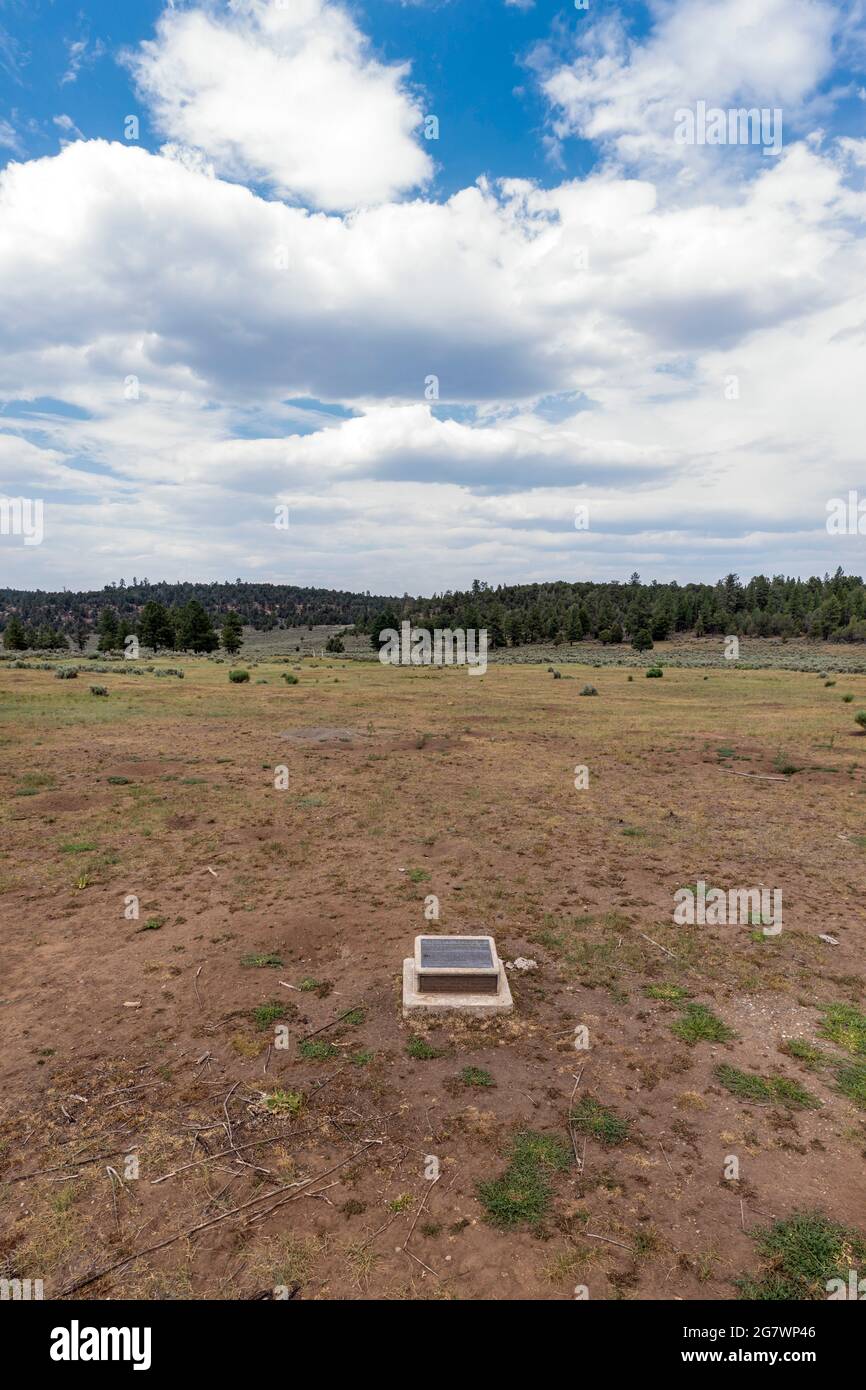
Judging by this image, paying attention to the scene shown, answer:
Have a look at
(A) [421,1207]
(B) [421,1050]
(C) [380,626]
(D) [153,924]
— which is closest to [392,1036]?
(B) [421,1050]

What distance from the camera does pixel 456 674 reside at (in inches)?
2527

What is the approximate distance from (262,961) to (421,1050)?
3.14 meters

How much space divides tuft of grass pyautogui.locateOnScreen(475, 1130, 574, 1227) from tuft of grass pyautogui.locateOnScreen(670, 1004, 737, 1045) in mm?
2582

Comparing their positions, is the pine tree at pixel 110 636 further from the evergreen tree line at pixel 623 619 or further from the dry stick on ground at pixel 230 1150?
the dry stick on ground at pixel 230 1150

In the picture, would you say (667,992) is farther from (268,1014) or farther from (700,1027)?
(268,1014)

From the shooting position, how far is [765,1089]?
673 cm

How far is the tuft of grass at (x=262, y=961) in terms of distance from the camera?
9.23 m

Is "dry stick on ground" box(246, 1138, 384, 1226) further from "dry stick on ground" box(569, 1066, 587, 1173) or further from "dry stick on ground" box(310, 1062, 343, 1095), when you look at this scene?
"dry stick on ground" box(569, 1066, 587, 1173)

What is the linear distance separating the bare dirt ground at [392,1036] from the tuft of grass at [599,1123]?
5 cm

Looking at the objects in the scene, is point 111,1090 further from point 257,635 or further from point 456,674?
point 257,635

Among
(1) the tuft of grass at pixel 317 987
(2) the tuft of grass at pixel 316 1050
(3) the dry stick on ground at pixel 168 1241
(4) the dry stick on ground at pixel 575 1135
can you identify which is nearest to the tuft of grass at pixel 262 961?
(1) the tuft of grass at pixel 317 987

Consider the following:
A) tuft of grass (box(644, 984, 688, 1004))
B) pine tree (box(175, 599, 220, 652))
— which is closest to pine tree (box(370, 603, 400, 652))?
pine tree (box(175, 599, 220, 652))

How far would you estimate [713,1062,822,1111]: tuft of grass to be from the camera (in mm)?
6551
